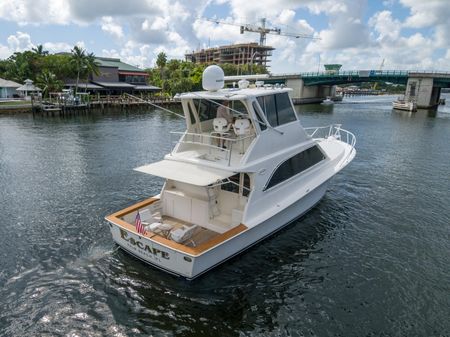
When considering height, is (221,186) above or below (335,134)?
below

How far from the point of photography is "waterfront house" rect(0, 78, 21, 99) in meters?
59.1

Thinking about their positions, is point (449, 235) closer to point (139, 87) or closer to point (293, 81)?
point (139, 87)

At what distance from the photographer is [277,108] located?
41.0 feet

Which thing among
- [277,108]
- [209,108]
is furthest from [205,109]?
[277,108]

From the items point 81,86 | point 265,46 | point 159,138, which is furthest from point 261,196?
point 265,46

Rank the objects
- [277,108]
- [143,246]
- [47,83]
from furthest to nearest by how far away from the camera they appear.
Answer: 1. [47,83]
2. [277,108]
3. [143,246]

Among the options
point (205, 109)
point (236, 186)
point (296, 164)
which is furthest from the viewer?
point (296, 164)

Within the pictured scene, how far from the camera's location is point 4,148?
2739cm

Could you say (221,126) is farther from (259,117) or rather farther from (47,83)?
(47,83)

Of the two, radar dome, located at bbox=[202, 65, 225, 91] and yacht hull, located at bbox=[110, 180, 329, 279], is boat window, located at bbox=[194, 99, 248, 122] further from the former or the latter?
yacht hull, located at bbox=[110, 180, 329, 279]

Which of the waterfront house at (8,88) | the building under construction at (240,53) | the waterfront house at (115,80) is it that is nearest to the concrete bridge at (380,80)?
the waterfront house at (115,80)

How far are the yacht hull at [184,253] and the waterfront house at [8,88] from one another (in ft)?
207

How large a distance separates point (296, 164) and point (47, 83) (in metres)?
61.2

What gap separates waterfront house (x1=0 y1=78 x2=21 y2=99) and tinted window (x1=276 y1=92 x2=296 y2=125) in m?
63.9
